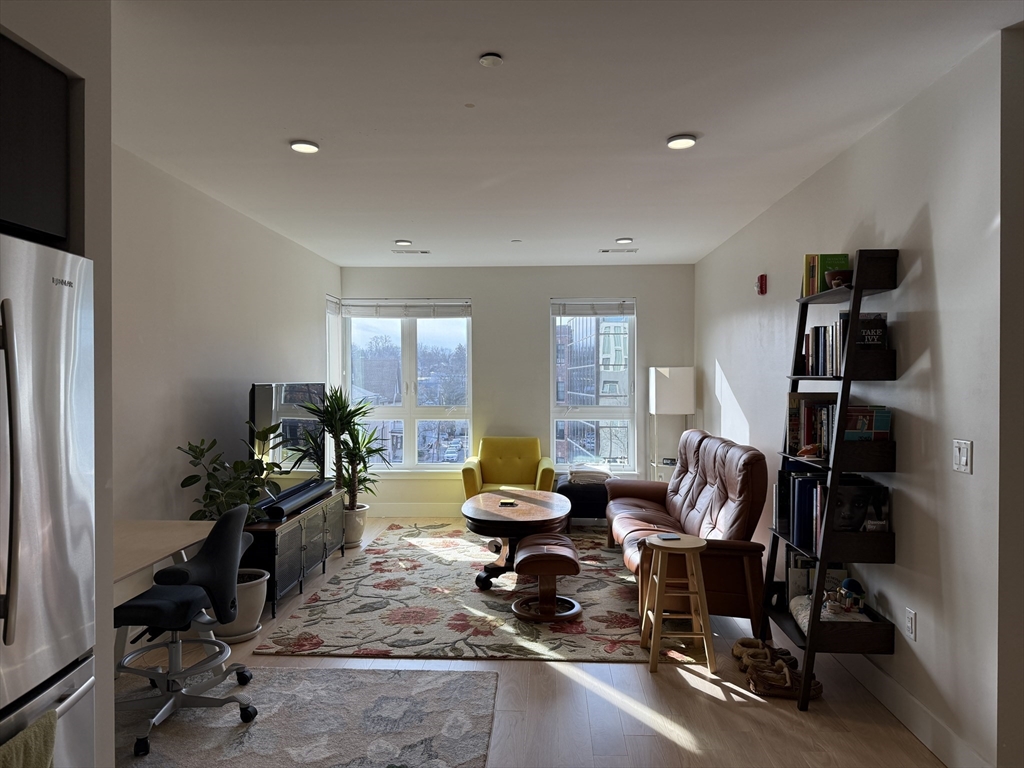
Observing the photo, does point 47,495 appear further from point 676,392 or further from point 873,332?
point 676,392

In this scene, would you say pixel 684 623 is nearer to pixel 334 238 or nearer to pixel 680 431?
pixel 680 431

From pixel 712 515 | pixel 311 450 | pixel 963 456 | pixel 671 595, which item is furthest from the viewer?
pixel 311 450

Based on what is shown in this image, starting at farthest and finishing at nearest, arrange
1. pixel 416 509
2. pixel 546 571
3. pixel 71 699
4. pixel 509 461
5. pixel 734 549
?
pixel 416 509, pixel 509 461, pixel 546 571, pixel 734 549, pixel 71 699

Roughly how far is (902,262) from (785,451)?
949 mm

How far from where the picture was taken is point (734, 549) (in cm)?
347

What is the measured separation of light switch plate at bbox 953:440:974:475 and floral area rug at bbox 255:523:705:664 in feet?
5.31

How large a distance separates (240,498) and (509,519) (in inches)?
62.2

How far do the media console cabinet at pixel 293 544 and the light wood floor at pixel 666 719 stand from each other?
0.60 metres

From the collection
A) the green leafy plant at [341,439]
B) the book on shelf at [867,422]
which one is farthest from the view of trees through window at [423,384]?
the book on shelf at [867,422]

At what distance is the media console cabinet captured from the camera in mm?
3877

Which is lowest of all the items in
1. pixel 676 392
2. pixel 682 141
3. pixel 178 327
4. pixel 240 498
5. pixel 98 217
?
pixel 240 498

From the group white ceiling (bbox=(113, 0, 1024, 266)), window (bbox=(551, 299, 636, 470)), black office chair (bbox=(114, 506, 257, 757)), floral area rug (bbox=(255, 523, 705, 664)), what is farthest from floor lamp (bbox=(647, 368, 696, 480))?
black office chair (bbox=(114, 506, 257, 757))

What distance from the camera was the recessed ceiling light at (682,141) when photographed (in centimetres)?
300

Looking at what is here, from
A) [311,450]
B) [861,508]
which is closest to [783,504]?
[861,508]
